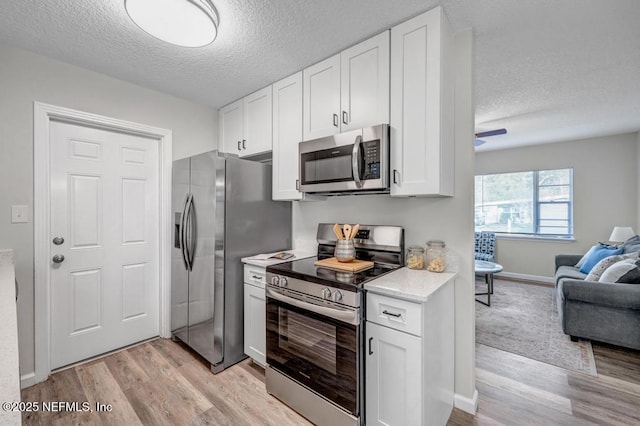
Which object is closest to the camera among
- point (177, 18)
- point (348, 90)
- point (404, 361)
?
point (404, 361)

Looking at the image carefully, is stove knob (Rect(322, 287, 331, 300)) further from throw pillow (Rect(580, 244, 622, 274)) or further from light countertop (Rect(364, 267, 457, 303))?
throw pillow (Rect(580, 244, 622, 274))

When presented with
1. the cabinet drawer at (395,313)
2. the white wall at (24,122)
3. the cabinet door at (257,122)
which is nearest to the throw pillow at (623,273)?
the cabinet drawer at (395,313)

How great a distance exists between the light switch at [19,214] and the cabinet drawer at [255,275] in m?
1.65

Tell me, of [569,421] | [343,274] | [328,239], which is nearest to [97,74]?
[328,239]

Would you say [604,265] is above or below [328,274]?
below

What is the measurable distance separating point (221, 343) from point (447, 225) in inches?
77.3

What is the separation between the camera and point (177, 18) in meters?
1.57

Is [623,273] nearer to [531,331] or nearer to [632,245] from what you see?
[531,331]

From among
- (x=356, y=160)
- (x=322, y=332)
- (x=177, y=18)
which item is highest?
(x=177, y=18)

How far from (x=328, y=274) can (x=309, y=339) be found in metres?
0.41

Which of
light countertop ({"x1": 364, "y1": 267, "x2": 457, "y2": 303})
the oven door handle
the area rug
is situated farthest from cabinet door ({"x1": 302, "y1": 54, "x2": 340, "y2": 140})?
the area rug

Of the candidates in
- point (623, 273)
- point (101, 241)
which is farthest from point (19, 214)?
point (623, 273)

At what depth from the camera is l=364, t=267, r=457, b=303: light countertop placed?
1.42 m

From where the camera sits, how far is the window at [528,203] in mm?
5020
